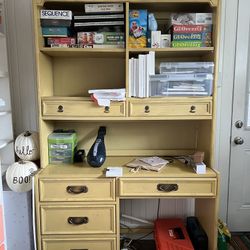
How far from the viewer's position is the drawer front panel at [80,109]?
1.60 m

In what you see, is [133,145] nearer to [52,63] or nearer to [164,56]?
[164,56]

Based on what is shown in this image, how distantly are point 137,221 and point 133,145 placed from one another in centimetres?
69

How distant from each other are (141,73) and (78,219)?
1.04 metres

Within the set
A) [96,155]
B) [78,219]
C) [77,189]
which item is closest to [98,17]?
[96,155]

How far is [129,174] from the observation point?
156 cm

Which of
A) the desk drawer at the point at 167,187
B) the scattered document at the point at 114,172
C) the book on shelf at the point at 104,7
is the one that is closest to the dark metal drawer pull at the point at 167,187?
the desk drawer at the point at 167,187

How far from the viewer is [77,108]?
1607 mm

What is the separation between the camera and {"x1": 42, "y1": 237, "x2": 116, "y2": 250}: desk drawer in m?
1.60

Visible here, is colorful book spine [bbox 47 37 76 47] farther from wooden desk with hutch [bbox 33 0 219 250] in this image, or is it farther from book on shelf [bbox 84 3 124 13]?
book on shelf [bbox 84 3 124 13]

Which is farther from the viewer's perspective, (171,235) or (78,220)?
(171,235)

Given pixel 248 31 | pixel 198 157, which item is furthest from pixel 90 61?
pixel 248 31

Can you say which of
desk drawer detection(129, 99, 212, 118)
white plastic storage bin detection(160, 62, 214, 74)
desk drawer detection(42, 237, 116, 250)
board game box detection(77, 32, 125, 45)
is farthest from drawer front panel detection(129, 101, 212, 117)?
desk drawer detection(42, 237, 116, 250)

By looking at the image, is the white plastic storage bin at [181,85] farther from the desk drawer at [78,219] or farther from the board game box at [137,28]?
the desk drawer at [78,219]

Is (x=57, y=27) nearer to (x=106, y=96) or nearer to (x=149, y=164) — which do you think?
(x=106, y=96)
